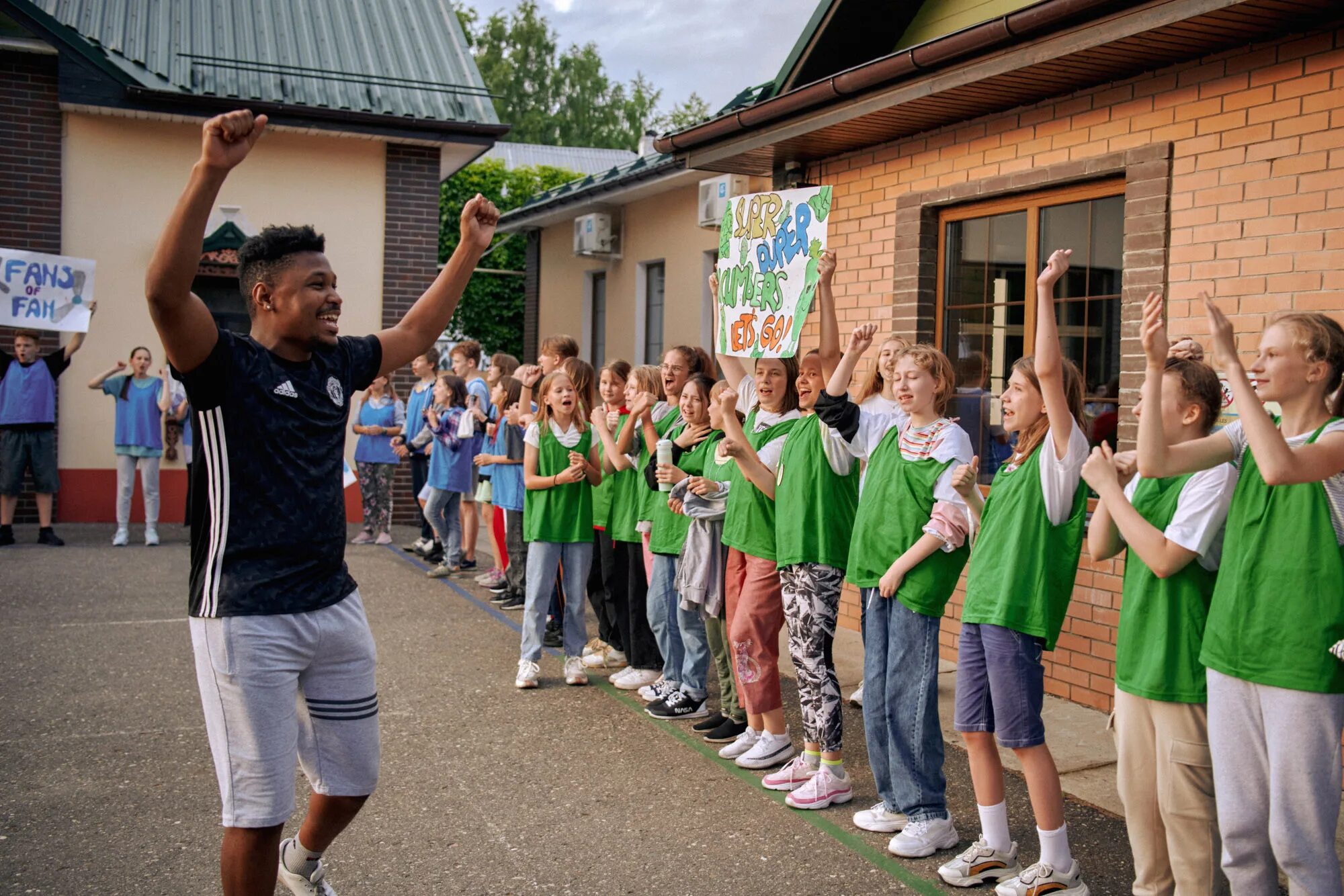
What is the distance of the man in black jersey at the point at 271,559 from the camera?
317cm

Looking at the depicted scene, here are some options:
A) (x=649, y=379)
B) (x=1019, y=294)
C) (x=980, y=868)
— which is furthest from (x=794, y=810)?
(x=1019, y=294)

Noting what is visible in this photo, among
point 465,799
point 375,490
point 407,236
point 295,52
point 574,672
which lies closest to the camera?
point 465,799

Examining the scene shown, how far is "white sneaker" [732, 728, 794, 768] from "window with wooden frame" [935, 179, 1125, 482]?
248 centimetres

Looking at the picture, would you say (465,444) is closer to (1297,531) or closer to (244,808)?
(244,808)

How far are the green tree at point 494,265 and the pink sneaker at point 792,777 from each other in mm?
19640

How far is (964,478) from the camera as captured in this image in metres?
4.24

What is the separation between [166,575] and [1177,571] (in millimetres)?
8989

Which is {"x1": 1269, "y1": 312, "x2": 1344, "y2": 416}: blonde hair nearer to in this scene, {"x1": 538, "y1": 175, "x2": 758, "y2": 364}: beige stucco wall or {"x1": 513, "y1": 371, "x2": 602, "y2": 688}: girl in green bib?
{"x1": 513, "y1": 371, "x2": 602, "y2": 688}: girl in green bib

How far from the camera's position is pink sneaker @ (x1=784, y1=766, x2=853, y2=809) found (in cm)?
486

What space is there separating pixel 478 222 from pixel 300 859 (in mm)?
2097

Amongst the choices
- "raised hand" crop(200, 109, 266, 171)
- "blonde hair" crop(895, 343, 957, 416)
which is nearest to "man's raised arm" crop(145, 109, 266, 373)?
"raised hand" crop(200, 109, 266, 171)

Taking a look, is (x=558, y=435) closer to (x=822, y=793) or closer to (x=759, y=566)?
(x=759, y=566)

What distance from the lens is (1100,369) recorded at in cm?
639

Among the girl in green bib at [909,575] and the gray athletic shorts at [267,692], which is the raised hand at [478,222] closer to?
the gray athletic shorts at [267,692]
